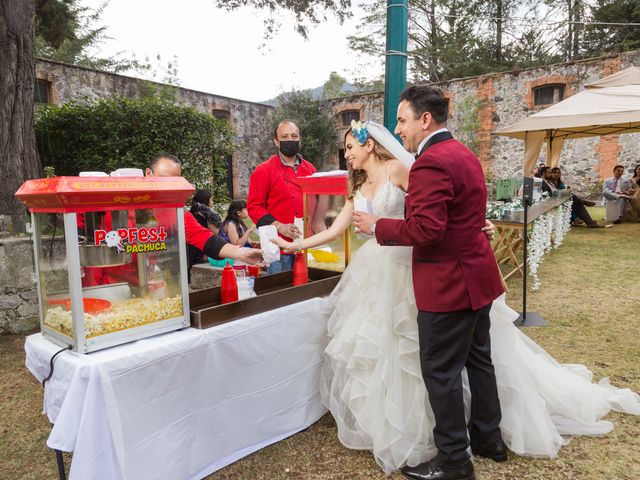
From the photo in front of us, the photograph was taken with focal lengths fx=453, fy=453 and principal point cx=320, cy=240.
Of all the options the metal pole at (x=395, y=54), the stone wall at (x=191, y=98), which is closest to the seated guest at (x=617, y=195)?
the stone wall at (x=191, y=98)

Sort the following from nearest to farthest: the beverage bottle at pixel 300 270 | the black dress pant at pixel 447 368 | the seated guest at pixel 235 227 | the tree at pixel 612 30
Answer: the black dress pant at pixel 447 368, the beverage bottle at pixel 300 270, the seated guest at pixel 235 227, the tree at pixel 612 30

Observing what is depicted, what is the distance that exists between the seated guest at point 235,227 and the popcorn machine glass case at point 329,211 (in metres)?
2.62

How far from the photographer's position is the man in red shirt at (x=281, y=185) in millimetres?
3785

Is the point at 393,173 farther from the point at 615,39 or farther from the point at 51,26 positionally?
the point at 615,39

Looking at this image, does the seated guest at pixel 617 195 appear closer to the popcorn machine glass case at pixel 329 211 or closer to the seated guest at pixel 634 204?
the seated guest at pixel 634 204

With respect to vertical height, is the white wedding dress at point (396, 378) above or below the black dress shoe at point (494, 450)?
above

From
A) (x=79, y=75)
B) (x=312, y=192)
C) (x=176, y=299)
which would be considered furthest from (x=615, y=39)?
(x=176, y=299)

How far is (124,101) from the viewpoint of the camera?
770cm

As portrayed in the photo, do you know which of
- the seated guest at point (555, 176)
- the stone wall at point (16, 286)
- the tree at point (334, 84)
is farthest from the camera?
the tree at point (334, 84)

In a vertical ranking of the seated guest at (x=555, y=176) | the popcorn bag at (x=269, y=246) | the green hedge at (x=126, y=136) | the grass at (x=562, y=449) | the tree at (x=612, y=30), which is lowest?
the grass at (x=562, y=449)

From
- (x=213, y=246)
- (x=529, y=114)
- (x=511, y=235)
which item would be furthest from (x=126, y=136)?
(x=529, y=114)

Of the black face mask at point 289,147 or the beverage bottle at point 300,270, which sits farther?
the black face mask at point 289,147

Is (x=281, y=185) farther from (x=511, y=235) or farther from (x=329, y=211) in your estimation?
(x=511, y=235)

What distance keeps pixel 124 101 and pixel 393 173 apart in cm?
675
